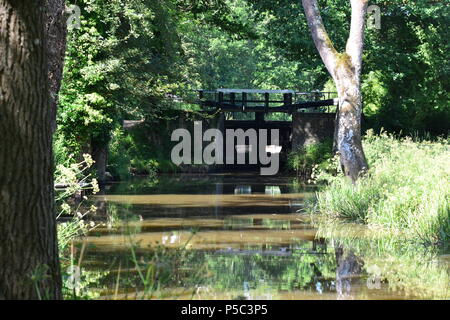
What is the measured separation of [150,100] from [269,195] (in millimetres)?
6992

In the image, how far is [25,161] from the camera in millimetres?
5879

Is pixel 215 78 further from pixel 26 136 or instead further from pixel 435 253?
pixel 26 136

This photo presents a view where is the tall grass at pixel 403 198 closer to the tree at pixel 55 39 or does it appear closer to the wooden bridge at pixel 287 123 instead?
the tree at pixel 55 39

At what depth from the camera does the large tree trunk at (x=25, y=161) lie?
228 inches

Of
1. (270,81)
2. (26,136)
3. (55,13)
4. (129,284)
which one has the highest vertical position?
(270,81)

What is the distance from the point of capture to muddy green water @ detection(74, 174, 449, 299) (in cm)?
860

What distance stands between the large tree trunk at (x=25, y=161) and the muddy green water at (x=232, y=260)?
1.95ft

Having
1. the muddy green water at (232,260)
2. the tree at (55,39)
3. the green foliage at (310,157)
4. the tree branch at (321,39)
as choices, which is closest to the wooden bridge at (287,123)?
the green foliage at (310,157)

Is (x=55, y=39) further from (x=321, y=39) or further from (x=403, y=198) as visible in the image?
(x=321, y=39)

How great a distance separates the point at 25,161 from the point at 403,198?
9.52 metres

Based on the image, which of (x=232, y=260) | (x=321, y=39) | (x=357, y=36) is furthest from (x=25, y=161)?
(x=321, y=39)

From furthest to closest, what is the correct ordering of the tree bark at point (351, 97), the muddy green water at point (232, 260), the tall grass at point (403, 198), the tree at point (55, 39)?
the tree bark at point (351, 97) < the tall grass at point (403, 198) < the tree at point (55, 39) < the muddy green water at point (232, 260)

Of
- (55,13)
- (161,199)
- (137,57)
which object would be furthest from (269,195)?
(55,13)

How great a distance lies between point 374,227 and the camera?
50.5ft
